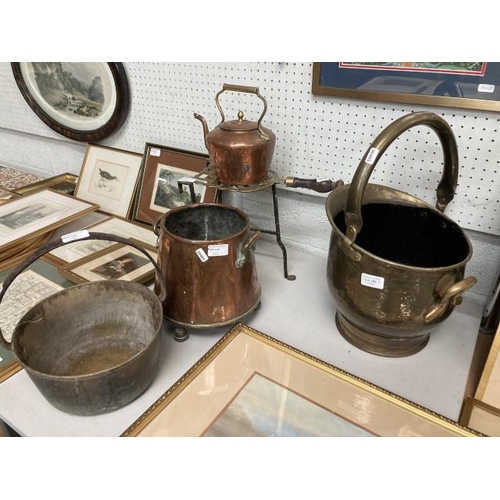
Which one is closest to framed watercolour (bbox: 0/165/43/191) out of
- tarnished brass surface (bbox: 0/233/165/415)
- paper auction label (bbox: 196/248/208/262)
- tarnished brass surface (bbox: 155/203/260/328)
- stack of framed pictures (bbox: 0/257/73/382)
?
stack of framed pictures (bbox: 0/257/73/382)

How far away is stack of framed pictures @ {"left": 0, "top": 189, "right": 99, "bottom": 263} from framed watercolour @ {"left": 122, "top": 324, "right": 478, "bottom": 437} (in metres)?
0.78

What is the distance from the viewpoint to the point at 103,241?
1346 millimetres

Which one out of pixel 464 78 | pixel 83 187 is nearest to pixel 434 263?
pixel 464 78

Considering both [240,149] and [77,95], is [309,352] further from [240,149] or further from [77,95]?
[77,95]

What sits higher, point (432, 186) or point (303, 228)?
point (432, 186)

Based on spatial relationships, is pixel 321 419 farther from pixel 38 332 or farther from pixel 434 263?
pixel 38 332

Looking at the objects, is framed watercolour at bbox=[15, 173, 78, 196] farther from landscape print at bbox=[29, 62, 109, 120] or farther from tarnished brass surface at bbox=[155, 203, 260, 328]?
tarnished brass surface at bbox=[155, 203, 260, 328]

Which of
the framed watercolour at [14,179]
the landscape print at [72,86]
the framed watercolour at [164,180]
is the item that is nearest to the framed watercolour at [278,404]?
the framed watercolour at [164,180]

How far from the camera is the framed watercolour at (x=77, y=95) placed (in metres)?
1.45

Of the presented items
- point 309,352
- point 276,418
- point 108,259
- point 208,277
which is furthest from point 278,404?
point 108,259

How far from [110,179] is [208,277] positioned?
0.88 m

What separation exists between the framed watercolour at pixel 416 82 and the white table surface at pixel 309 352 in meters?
0.52

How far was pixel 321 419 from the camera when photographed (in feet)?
2.57

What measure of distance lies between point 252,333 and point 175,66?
860 millimetres
